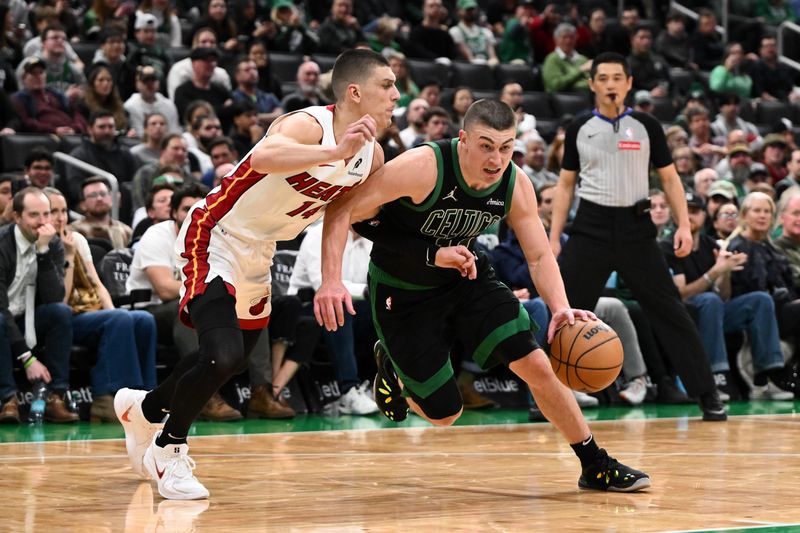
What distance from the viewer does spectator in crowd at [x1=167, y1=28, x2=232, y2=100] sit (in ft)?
42.4

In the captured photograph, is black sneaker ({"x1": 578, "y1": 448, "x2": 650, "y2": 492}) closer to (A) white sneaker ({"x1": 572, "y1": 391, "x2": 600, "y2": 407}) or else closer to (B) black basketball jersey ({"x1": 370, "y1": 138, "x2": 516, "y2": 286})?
(B) black basketball jersey ({"x1": 370, "y1": 138, "x2": 516, "y2": 286})

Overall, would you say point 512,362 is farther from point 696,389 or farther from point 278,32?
point 278,32

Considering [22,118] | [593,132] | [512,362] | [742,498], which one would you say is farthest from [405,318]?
[22,118]

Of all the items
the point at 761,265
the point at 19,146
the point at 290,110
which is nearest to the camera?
the point at 761,265

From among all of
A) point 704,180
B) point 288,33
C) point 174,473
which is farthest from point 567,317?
point 288,33

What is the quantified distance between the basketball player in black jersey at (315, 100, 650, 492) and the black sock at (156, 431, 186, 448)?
2.75ft

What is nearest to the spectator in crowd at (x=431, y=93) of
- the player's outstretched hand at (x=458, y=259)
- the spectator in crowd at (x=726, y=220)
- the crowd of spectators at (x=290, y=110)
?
the crowd of spectators at (x=290, y=110)

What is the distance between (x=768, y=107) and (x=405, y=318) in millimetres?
12897

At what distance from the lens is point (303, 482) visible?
5.57 metres

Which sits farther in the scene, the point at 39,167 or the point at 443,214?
the point at 39,167

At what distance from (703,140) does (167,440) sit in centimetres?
1087

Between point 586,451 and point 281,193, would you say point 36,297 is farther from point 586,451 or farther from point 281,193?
point 586,451

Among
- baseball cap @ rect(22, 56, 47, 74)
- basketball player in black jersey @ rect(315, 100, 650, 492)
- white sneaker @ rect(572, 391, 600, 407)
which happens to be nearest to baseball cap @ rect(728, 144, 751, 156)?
white sneaker @ rect(572, 391, 600, 407)

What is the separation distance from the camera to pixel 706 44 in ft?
61.5
